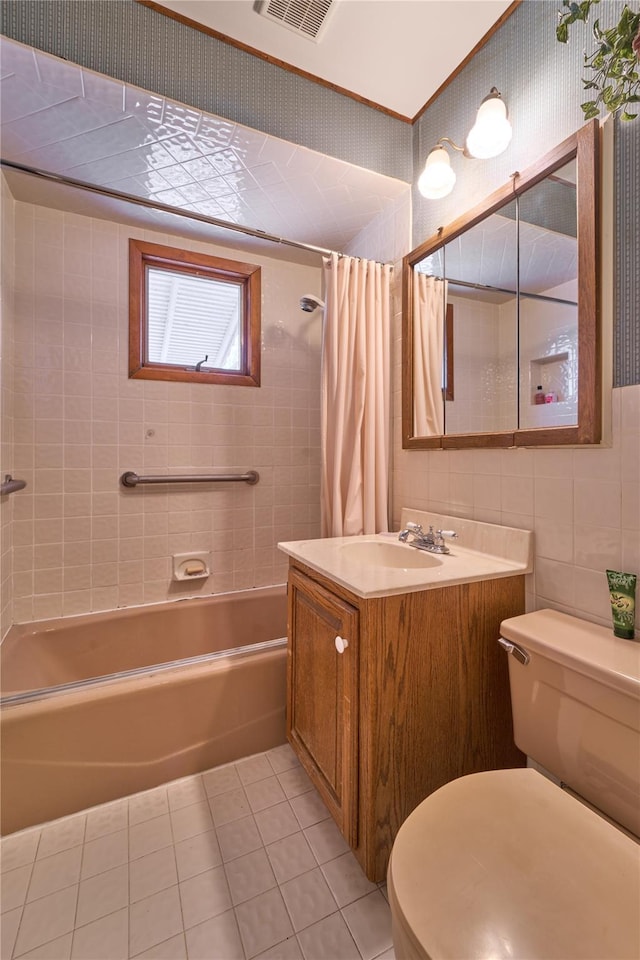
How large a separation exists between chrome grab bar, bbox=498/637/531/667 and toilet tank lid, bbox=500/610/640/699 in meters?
0.01

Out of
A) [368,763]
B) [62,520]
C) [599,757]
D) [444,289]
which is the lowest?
[368,763]

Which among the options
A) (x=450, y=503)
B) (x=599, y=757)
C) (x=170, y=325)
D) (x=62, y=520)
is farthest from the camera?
(x=170, y=325)

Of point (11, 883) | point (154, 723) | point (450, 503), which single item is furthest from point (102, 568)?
point (450, 503)

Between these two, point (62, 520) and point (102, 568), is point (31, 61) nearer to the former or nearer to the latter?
point (62, 520)

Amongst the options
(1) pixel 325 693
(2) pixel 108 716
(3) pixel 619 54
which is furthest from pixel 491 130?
(2) pixel 108 716

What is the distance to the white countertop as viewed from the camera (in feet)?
3.41

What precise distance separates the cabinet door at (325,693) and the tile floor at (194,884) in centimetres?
13

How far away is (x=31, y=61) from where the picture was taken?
117cm

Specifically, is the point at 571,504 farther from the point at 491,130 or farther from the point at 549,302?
the point at 491,130

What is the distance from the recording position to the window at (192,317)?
2.01 m

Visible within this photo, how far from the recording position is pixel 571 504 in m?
1.09

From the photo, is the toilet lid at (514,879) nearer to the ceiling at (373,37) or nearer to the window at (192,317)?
the window at (192,317)

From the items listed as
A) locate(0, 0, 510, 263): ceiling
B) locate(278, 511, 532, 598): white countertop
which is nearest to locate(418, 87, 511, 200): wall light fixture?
locate(0, 0, 510, 263): ceiling

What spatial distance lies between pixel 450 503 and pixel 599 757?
0.85m
